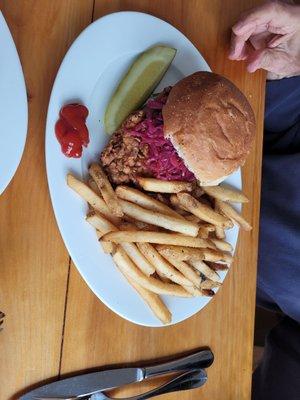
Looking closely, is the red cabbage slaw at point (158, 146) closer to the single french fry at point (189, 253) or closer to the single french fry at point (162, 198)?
the single french fry at point (162, 198)

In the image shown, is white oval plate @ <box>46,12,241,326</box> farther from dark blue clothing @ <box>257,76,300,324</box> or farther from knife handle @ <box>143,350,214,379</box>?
dark blue clothing @ <box>257,76,300,324</box>

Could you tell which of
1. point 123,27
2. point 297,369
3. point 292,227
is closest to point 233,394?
point 297,369

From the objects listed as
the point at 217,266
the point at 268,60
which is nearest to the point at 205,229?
the point at 217,266

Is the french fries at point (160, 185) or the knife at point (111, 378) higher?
the french fries at point (160, 185)

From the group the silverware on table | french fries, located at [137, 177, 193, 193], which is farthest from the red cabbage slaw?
the silverware on table

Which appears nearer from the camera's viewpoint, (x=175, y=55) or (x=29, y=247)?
(x=29, y=247)

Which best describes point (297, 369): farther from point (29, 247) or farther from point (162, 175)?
point (29, 247)

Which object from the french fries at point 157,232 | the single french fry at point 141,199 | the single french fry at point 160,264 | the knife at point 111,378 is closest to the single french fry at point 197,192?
the french fries at point 157,232
